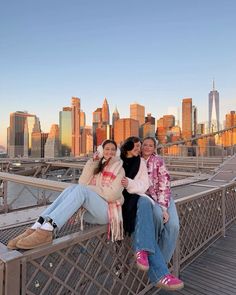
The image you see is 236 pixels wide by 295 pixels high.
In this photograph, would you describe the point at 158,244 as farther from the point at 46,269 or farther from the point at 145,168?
the point at 46,269

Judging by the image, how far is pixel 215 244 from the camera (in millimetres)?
4262

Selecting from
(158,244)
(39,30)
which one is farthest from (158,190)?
(39,30)

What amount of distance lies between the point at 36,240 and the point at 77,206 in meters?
0.43

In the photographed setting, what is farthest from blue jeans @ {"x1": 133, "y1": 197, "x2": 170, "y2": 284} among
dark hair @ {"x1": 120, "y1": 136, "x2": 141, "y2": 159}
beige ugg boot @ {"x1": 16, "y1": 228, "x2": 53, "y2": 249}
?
beige ugg boot @ {"x1": 16, "y1": 228, "x2": 53, "y2": 249}

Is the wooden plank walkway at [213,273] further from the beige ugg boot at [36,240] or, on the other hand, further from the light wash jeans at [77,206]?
the beige ugg boot at [36,240]

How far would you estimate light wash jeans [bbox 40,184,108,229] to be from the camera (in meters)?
1.95

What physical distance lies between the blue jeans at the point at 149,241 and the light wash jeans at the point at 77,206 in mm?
293

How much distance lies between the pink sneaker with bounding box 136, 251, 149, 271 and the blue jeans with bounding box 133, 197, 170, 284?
4 centimetres

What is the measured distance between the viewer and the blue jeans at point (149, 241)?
2145mm

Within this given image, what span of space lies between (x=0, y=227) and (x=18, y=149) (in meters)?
92.2

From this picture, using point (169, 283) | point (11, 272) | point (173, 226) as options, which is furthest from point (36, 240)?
point (173, 226)

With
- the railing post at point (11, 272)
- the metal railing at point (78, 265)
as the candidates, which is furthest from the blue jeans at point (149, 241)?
the railing post at point (11, 272)

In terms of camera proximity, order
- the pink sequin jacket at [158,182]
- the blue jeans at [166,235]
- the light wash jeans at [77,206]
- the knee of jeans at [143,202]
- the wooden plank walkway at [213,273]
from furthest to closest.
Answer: the wooden plank walkway at [213,273], the pink sequin jacket at [158,182], the blue jeans at [166,235], the knee of jeans at [143,202], the light wash jeans at [77,206]

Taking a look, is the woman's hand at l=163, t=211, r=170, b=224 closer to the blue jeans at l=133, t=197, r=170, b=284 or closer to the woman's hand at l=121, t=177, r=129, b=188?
the blue jeans at l=133, t=197, r=170, b=284
